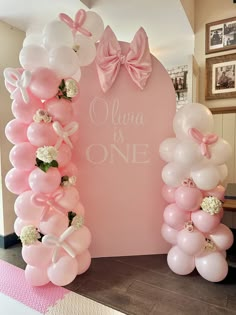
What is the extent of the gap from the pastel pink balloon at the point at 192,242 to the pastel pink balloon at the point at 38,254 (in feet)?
3.26

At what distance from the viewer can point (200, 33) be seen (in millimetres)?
2555

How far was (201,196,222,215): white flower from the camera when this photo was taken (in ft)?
5.55

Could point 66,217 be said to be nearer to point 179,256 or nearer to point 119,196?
point 119,196

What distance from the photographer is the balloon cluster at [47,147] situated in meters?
1.57

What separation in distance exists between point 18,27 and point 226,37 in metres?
2.16

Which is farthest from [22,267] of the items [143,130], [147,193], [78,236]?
[143,130]

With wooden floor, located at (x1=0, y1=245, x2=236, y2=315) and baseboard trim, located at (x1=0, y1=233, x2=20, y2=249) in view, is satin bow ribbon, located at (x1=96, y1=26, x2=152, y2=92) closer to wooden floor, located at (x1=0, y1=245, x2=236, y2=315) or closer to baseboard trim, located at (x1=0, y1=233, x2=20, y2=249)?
wooden floor, located at (x1=0, y1=245, x2=236, y2=315)

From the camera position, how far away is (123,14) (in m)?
2.16

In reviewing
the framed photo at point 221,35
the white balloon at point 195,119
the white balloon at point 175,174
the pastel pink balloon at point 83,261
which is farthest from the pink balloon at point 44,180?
the framed photo at point 221,35

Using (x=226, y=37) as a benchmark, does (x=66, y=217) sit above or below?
below

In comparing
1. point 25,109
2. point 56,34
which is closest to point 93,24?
point 56,34

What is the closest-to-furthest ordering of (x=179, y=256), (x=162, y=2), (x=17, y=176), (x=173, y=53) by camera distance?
(x=17, y=176) → (x=179, y=256) → (x=162, y=2) → (x=173, y=53)

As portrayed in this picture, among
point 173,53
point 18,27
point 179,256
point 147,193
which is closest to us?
point 179,256

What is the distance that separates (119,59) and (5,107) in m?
1.26
